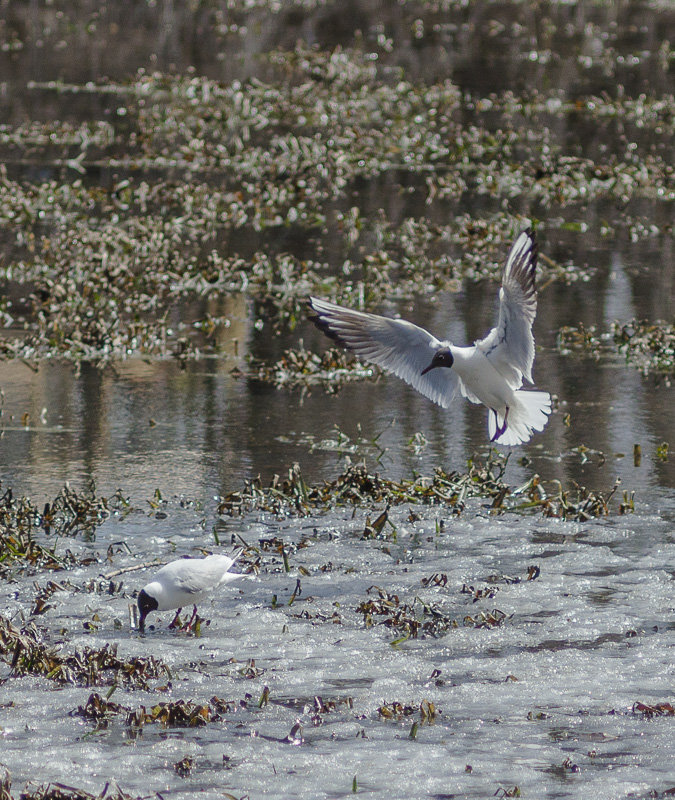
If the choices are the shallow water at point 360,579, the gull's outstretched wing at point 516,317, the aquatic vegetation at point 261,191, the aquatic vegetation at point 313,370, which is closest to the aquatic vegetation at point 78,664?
the shallow water at point 360,579

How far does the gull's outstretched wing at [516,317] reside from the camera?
370 inches

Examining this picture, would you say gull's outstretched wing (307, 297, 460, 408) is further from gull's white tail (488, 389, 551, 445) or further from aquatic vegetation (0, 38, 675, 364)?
aquatic vegetation (0, 38, 675, 364)

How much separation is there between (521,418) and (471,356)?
0.78 metres

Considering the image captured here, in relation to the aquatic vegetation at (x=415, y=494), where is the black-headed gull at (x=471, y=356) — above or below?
above

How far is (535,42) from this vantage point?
121 feet

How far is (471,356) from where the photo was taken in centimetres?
1011

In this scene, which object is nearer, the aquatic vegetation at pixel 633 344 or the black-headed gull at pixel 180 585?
the black-headed gull at pixel 180 585

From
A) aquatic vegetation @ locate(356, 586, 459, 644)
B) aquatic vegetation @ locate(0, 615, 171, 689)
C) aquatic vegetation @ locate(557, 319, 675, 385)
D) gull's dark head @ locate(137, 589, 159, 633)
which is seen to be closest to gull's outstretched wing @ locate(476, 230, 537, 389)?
aquatic vegetation @ locate(356, 586, 459, 644)

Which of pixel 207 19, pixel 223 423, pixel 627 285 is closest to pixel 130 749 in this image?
pixel 223 423

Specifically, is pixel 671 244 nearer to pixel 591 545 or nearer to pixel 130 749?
pixel 591 545

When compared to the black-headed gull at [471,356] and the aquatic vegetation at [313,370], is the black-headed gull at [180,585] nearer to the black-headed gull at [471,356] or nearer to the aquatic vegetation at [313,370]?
the black-headed gull at [471,356]

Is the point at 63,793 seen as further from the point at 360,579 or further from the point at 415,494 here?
the point at 415,494

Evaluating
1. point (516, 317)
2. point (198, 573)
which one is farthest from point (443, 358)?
point (198, 573)

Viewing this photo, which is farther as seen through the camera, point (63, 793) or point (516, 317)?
point (516, 317)
